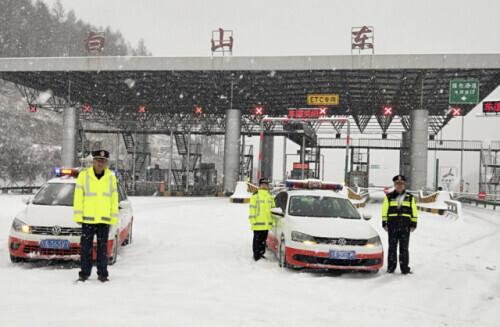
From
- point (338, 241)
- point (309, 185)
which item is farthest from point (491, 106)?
point (338, 241)

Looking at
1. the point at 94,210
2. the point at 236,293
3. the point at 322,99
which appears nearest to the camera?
the point at 236,293

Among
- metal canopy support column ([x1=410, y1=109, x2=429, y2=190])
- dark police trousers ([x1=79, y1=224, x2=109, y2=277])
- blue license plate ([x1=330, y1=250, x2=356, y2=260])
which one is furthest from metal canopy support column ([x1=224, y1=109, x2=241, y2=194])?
dark police trousers ([x1=79, y1=224, x2=109, y2=277])

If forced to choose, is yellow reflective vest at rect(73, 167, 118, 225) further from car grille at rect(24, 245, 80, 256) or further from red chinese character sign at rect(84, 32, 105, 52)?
red chinese character sign at rect(84, 32, 105, 52)

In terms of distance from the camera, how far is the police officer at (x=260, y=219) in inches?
352

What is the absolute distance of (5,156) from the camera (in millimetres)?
52500

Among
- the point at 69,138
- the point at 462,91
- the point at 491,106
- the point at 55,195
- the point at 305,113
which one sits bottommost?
the point at 55,195

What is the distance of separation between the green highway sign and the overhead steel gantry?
63cm

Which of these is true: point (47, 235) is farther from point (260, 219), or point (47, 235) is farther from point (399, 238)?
point (399, 238)

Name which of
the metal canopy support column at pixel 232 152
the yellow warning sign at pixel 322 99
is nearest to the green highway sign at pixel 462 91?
the yellow warning sign at pixel 322 99

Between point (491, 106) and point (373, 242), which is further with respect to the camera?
point (491, 106)

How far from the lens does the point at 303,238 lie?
7.67 metres

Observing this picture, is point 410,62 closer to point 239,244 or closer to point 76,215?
point 239,244

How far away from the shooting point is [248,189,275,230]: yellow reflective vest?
29.4 ft

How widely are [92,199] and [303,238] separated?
319 centimetres
